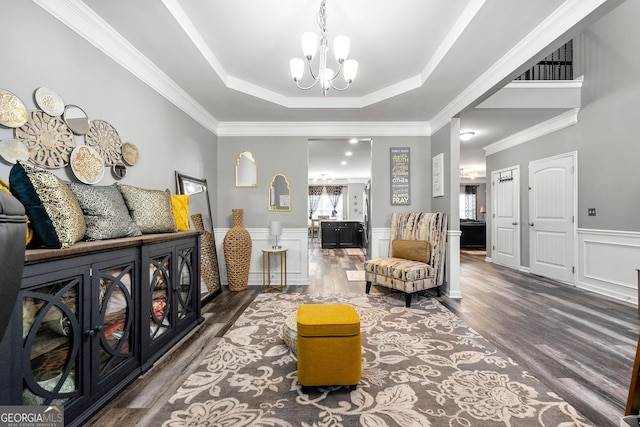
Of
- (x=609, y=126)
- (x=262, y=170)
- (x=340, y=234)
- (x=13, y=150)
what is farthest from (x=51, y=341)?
(x=340, y=234)

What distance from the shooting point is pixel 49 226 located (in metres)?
1.29

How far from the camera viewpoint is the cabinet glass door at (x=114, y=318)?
153cm

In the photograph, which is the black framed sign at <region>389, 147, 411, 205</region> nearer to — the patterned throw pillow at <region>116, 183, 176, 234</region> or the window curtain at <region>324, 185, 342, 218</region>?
the patterned throw pillow at <region>116, 183, 176, 234</region>

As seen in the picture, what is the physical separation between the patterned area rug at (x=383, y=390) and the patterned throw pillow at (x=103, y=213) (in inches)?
41.7

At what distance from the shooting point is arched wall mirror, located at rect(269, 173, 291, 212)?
Answer: 4.25 m

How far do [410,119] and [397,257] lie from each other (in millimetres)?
2040

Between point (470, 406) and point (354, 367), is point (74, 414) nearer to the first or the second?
point (354, 367)

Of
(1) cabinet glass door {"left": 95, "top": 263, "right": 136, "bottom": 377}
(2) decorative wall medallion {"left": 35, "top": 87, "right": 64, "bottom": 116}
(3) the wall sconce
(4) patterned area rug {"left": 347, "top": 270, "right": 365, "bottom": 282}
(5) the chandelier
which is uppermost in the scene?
(5) the chandelier

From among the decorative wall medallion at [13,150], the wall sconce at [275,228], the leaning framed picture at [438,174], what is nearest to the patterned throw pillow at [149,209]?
the decorative wall medallion at [13,150]

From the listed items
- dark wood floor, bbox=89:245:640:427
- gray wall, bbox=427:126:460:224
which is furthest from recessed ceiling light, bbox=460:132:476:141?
dark wood floor, bbox=89:245:640:427

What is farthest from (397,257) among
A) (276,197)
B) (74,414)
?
(74,414)

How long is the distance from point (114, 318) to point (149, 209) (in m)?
0.79

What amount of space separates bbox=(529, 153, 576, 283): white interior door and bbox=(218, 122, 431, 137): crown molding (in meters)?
2.24

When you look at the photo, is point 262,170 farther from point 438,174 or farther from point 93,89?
point 438,174
